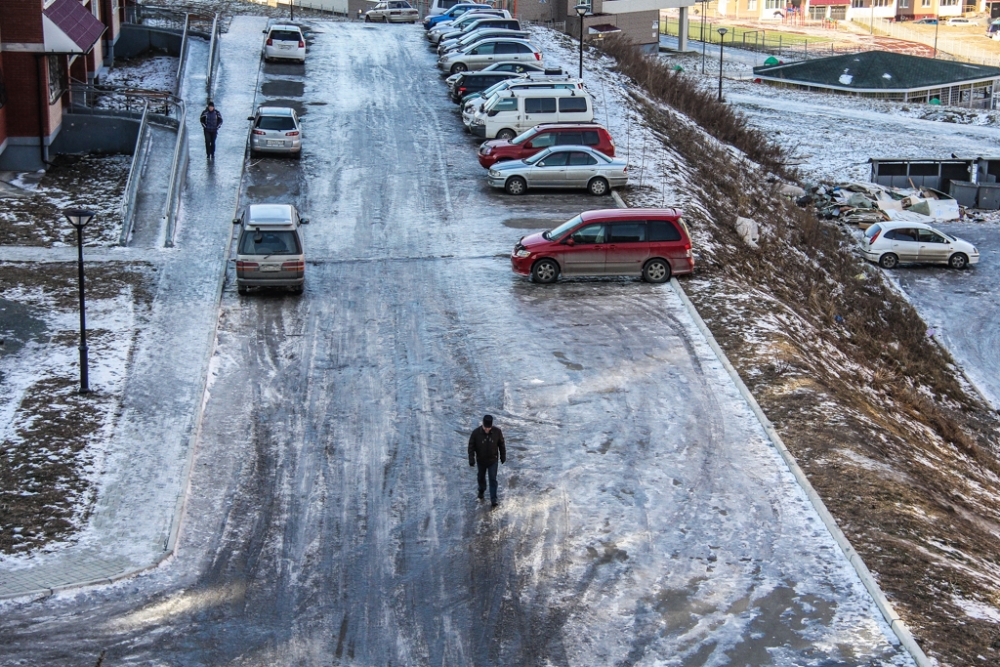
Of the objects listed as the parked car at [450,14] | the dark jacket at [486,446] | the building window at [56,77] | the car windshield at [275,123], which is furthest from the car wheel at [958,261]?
the parked car at [450,14]

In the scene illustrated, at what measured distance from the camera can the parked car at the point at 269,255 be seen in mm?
23594

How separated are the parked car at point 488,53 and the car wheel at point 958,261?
16807 mm

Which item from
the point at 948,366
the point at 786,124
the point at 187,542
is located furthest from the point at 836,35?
the point at 187,542

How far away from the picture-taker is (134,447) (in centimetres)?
1814

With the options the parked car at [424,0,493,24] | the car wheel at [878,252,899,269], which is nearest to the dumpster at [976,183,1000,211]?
the car wheel at [878,252,899,269]

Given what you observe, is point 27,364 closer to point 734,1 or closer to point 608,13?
point 608,13

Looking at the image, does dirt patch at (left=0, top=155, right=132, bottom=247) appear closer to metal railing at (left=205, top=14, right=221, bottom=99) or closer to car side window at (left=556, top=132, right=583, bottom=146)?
metal railing at (left=205, top=14, right=221, bottom=99)

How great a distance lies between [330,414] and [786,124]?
4105 cm

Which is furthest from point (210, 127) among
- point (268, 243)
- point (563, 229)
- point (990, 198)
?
point (990, 198)

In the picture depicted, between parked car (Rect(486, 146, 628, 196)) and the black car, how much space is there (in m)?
9.44

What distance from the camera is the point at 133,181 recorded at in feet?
95.1

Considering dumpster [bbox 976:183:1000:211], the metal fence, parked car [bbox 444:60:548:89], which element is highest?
parked car [bbox 444:60:548:89]

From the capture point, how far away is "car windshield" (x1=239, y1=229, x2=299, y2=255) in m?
23.6

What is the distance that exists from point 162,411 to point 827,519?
423 inches
